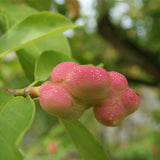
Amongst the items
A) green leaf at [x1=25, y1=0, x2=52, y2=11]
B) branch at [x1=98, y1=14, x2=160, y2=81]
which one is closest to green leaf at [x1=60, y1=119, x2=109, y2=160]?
green leaf at [x1=25, y1=0, x2=52, y2=11]

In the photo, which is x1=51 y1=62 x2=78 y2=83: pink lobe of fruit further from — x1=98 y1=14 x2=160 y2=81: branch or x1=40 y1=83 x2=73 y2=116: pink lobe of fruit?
x1=98 y1=14 x2=160 y2=81: branch

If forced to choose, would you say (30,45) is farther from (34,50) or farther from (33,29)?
(33,29)

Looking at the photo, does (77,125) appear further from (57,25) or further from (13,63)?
(13,63)

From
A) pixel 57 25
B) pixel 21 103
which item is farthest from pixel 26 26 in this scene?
pixel 21 103

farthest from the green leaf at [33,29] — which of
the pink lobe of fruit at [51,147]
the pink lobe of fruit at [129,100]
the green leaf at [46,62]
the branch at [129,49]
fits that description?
the pink lobe of fruit at [51,147]

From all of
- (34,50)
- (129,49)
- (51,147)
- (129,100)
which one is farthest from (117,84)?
(129,49)

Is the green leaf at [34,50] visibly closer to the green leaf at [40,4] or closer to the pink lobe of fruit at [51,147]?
the green leaf at [40,4]

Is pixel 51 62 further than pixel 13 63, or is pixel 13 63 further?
pixel 13 63
